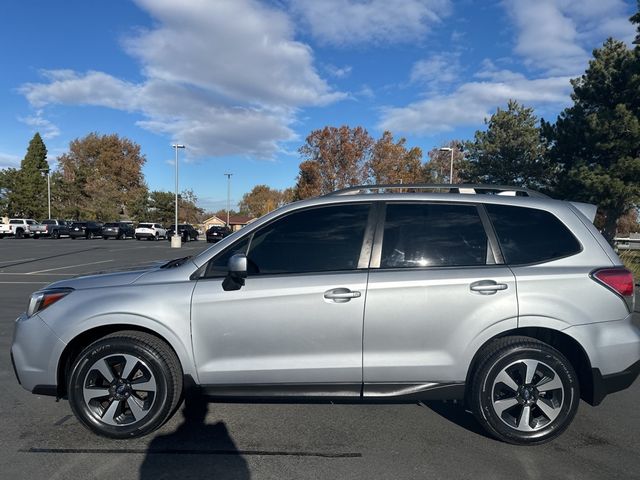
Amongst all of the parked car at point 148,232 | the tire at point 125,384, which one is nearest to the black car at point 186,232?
the parked car at point 148,232

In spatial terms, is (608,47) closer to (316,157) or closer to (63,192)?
(316,157)

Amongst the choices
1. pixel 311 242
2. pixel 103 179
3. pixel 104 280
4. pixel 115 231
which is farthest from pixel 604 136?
pixel 103 179

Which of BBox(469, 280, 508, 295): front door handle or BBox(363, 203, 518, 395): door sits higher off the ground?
BBox(469, 280, 508, 295): front door handle

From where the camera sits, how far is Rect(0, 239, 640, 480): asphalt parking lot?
10.1ft

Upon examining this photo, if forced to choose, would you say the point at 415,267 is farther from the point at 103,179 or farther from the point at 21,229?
the point at 103,179

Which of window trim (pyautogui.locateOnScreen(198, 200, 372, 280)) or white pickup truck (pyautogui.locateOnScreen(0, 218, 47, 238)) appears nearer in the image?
window trim (pyautogui.locateOnScreen(198, 200, 372, 280))

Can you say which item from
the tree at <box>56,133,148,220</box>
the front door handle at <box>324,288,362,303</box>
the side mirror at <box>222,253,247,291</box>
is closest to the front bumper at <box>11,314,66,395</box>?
the side mirror at <box>222,253,247,291</box>

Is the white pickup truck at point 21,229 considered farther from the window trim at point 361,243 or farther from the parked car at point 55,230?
the window trim at point 361,243

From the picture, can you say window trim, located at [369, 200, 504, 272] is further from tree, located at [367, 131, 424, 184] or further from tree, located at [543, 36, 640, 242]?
tree, located at [367, 131, 424, 184]

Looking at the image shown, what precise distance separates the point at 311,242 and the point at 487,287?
4.34 ft

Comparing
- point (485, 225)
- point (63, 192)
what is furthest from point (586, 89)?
point (63, 192)

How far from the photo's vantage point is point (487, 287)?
338 centimetres

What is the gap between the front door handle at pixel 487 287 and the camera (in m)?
3.38

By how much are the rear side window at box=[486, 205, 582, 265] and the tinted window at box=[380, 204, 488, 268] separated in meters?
0.16
